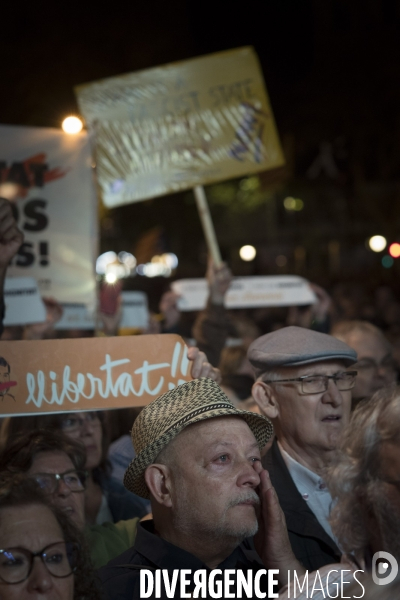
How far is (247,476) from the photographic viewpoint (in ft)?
7.46

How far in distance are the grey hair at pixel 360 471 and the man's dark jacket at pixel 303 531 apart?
0.35m

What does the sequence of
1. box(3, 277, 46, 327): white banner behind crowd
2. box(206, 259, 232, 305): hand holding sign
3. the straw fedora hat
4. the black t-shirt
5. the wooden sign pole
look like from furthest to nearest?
1. the wooden sign pole
2. box(206, 259, 232, 305): hand holding sign
3. box(3, 277, 46, 327): white banner behind crowd
4. the straw fedora hat
5. the black t-shirt

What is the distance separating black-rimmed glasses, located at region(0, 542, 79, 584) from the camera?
6.20 ft

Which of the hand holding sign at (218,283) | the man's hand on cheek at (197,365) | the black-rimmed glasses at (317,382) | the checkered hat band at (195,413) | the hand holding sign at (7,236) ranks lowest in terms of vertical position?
the checkered hat band at (195,413)

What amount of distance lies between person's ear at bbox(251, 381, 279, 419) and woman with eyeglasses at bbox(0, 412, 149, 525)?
822 mm

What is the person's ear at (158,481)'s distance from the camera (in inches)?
91.1

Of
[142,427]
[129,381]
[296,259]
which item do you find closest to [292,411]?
[129,381]

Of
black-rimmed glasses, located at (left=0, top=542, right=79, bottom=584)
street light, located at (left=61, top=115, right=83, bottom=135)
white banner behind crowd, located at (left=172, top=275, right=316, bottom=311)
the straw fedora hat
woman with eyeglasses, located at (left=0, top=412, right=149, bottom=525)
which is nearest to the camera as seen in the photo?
black-rimmed glasses, located at (left=0, top=542, right=79, bottom=584)

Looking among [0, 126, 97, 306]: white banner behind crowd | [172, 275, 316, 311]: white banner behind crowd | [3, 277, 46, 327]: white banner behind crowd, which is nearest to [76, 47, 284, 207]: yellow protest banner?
[0, 126, 97, 306]: white banner behind crowd

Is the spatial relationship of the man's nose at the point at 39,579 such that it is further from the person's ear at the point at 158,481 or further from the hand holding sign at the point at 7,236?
the hand holding sign at the point at 7,236

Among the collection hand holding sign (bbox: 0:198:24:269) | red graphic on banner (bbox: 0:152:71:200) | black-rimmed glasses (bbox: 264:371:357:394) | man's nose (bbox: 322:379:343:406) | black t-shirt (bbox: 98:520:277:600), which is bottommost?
black t-shirt (bbox: 98:520:277:600)

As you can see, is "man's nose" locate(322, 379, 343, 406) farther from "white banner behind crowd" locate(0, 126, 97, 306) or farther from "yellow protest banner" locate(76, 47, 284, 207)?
"yellow protest banner" locate(76, 47, 284, 207)

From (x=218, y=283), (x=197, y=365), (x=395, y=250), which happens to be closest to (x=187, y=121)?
(x=218, y=283)

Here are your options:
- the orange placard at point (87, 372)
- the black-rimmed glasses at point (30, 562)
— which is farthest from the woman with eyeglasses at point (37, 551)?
the orange placard at point (87, 372)
